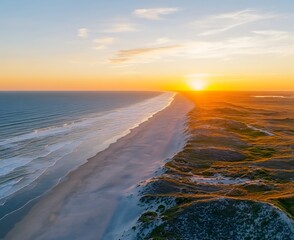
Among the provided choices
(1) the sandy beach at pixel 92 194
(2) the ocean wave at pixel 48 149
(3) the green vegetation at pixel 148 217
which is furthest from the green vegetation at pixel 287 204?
(2) the ocean wave at pixel 48 149

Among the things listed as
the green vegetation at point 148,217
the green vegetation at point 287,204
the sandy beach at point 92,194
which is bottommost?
the sandy beach at point 92,194

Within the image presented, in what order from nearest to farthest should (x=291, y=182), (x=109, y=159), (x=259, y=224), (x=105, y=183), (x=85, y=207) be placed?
(x=259, y=224), (x=85, y=207), (x=291, y=182), (x=105, y=183), (x=109, y=159)

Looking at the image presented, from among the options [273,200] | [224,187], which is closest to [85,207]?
[224,187]

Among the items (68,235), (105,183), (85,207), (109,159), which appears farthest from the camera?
(109,159)

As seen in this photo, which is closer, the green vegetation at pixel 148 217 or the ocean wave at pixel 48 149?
the green vegetation at pixel 148 217

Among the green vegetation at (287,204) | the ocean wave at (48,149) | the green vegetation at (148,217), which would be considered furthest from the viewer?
the ocean wave at (48,149)

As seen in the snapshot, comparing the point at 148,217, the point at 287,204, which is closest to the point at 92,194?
the point at 148,217

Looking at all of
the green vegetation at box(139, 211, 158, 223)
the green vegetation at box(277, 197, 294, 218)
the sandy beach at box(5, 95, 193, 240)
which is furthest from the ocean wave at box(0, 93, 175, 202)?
the green vegetation at box(277, 197, 294, 218)

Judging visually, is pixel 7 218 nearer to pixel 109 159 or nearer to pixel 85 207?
pixel 85 207

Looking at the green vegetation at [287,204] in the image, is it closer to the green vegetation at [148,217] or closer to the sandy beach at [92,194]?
the green vegetation at [148,217]
